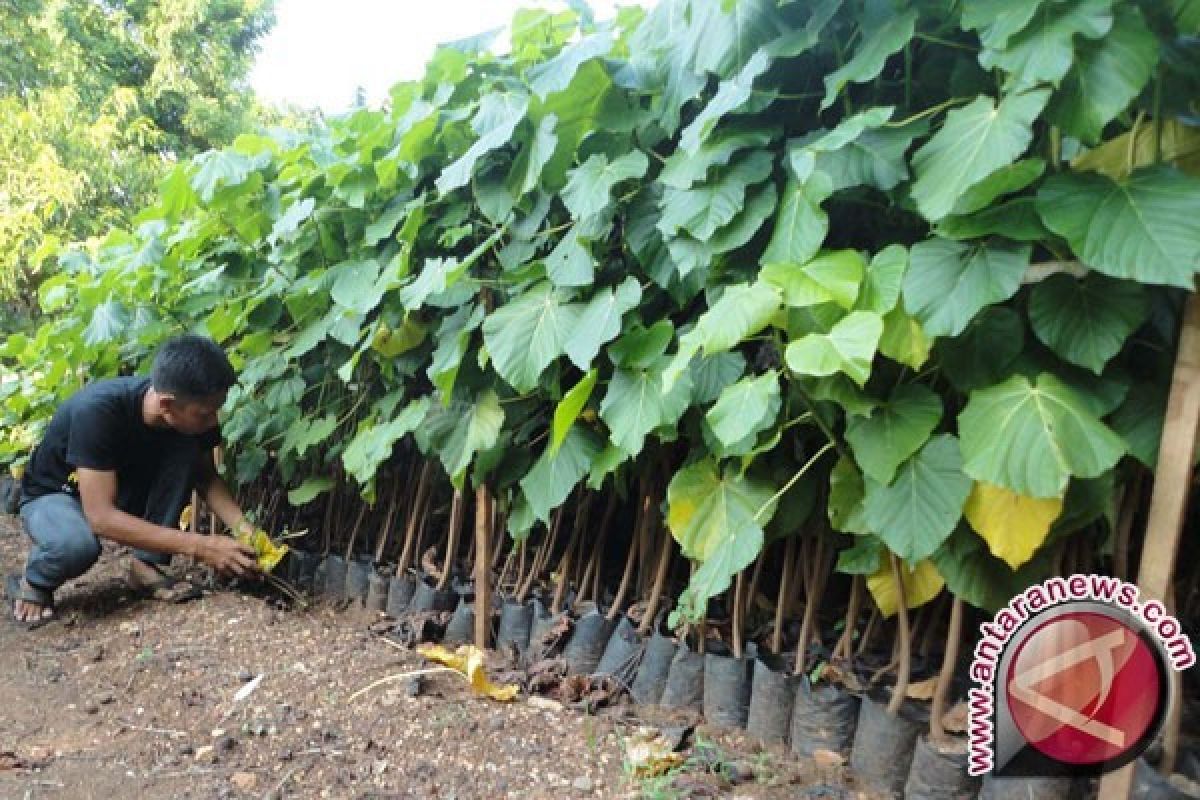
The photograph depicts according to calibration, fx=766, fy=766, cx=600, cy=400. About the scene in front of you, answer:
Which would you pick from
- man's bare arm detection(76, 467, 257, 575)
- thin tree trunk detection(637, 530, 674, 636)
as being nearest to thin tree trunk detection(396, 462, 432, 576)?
man's bare arm detection(76, 467, 257, 575)

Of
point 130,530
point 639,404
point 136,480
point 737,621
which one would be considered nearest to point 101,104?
point 136,480

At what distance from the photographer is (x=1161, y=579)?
1000mm

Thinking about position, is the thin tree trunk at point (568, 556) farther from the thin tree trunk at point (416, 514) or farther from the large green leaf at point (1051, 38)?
the large green leaf at point (1051, 38)

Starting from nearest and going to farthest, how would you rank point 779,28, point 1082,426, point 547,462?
point 1082,426, point 779,28, point 547,462

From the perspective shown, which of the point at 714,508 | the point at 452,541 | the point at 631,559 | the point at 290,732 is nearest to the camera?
the point at 714,508

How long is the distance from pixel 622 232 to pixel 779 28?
1.76 feet

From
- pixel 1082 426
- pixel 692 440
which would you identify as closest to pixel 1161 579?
pixel 1082 426

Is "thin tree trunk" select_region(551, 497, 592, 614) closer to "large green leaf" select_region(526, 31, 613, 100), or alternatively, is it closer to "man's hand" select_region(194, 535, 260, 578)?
"large green leaf" select_region(526, 31, 613, 100)

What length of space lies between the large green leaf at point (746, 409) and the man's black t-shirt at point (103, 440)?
7.28 feet

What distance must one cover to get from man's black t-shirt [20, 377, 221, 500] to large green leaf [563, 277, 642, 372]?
1.85 meters

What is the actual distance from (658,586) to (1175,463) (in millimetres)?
1079

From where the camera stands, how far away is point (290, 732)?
1.66 m

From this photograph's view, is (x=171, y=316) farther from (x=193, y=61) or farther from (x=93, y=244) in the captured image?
(x=193, y=61)

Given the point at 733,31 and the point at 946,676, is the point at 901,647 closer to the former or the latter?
the point at 946,676
